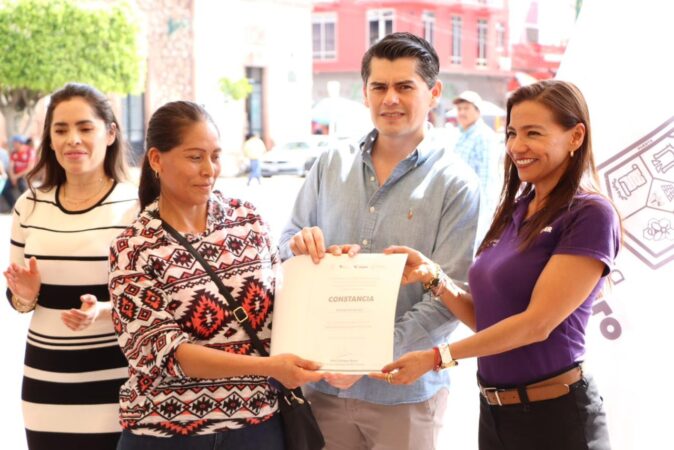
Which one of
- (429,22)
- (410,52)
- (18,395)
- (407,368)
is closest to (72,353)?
(407,368)

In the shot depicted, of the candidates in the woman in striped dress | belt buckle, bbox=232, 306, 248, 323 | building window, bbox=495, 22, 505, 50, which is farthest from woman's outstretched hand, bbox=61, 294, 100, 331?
building window, bbox=495, 22, 505, 50

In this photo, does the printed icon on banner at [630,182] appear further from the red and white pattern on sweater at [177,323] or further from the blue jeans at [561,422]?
the red and white pattern on sweater at [177,323]

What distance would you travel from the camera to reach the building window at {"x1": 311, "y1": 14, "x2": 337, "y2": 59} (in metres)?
17.2

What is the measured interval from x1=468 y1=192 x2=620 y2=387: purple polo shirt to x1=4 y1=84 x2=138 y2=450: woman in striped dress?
920mm

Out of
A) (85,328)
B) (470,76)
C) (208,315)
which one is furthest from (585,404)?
(470,76)

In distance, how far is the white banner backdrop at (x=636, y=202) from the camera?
236 centimetres

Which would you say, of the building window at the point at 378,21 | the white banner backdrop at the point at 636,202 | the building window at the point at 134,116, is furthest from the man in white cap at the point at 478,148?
the building window at the point at 134,116

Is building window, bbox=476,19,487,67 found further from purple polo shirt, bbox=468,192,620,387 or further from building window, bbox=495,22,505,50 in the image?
purple polo shirt, bbox=468,192,620,387

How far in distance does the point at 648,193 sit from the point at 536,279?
28.7 inches

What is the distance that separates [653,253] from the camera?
2371mm

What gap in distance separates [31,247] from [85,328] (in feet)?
0.87

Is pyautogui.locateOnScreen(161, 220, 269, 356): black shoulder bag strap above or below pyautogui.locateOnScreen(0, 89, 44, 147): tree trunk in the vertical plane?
below

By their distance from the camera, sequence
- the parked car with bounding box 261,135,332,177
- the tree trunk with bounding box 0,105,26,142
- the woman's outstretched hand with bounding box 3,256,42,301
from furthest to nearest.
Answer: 1. the tree trunk with bounding box 0,105,26,142
2. the parked car with bounding box 261,135,332,177
3. the woman's outstretched hand with bounding box 3,256,42,301

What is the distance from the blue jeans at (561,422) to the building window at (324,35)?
50.2ft
